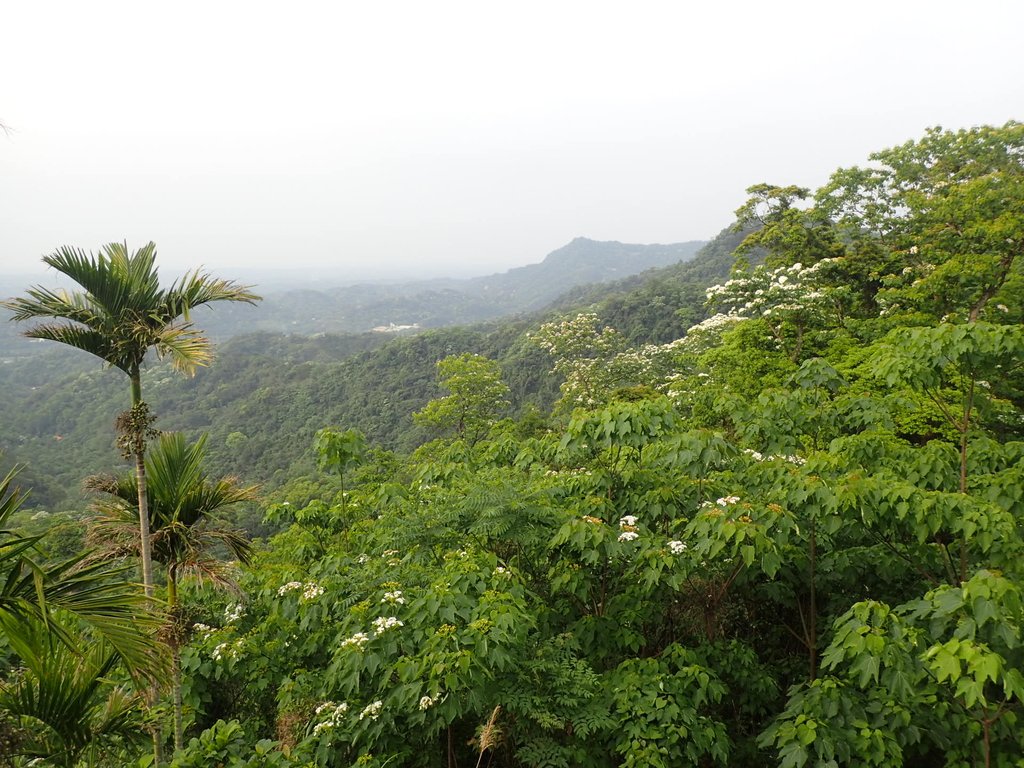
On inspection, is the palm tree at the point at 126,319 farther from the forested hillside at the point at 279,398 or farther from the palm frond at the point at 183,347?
the forested hillside at the point at 279,398

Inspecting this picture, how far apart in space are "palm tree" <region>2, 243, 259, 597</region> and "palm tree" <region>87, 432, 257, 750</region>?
0.16m

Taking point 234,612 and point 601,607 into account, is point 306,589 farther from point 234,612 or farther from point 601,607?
point 601,607

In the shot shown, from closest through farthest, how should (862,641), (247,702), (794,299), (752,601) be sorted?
(862,641), (247,702), (752,601), (794,299)

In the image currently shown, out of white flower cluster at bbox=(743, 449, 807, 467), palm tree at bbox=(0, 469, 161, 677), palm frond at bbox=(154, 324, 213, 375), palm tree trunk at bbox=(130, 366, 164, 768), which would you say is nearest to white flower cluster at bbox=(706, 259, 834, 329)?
white flower cluster at bbox=(743, 449, 807, 467)

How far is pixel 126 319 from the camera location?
423 cm

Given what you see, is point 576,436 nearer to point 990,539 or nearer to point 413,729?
point 413,729

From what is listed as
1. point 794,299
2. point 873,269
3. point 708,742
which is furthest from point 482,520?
point 873,269

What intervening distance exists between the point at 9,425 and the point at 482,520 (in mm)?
93849

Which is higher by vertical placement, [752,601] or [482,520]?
[482,520]

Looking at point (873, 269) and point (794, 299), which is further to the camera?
point (873, 269)

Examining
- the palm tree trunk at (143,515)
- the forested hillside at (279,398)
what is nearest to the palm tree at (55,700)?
the palm tree trunk at (143,515)

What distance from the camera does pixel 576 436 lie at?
4879 millimetres

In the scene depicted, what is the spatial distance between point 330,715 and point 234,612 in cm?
210

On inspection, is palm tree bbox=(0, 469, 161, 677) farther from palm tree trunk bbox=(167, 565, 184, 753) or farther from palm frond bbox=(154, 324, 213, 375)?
palm frond bbox=(154, 324, 213, 375)
